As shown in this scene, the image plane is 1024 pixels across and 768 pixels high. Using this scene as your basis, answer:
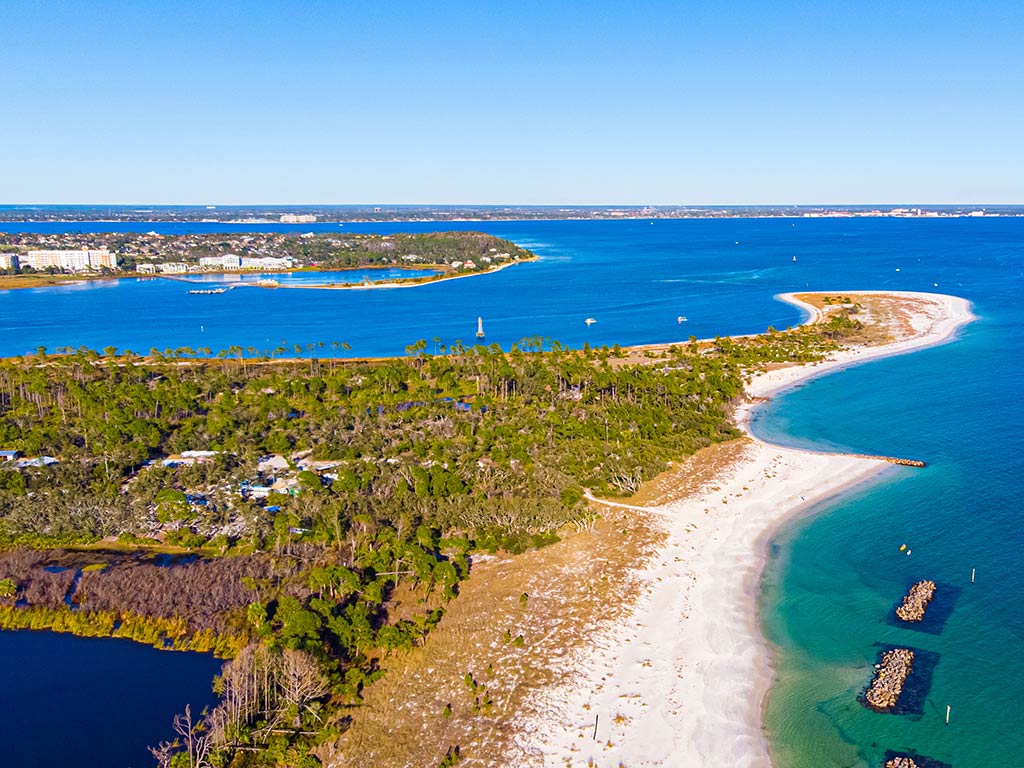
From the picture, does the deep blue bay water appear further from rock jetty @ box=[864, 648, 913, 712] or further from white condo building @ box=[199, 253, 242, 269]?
white condo building @ box=[199, 253, 242, 269]

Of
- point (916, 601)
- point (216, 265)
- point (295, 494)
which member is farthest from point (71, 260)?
point (916, 601)

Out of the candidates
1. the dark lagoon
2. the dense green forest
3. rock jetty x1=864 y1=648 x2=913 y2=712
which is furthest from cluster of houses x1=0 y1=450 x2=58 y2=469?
rock jetty x1=864 y1=648 x2=913 y2=712

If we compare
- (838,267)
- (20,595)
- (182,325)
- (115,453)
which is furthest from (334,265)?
(20,595)

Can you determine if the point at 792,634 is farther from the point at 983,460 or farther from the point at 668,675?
the point at 983,460

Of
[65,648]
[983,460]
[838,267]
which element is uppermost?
[838,267]

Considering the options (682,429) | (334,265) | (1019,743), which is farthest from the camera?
(334,265)

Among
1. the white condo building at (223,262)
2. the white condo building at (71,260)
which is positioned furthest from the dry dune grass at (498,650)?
the white condo building at (71,260)
